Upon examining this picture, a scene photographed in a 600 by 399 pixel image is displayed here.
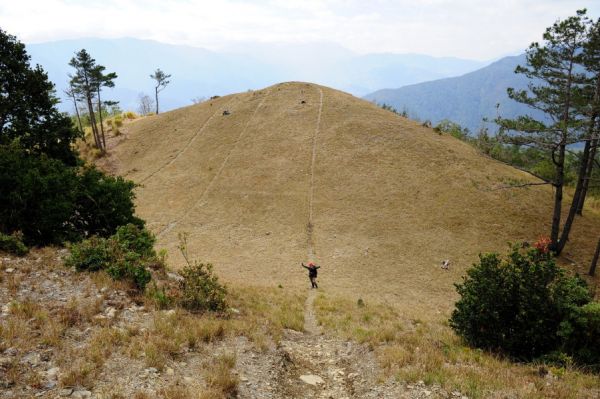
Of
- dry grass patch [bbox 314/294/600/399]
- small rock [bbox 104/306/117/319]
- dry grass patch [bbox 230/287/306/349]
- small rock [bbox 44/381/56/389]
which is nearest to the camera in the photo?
small rock [bbox 44/381/56/389]

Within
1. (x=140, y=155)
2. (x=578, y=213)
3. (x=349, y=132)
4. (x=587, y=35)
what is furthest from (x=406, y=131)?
(x=140, y=155)

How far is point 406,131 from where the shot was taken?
166 ft

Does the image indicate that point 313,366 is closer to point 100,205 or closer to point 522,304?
point 522,304

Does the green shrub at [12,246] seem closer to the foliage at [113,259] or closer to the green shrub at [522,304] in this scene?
the foliage at [113,259]

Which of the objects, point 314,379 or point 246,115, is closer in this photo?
point 314,379

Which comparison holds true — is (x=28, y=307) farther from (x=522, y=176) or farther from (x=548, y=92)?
(x=522, y=176)

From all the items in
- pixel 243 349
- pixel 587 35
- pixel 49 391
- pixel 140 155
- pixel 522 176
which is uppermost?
pixel 587 35

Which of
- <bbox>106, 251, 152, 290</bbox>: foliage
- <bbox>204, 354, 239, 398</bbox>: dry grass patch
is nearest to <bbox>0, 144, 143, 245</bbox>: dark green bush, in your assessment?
<bbox>106, 251, 152, 290</bbox>: foliage

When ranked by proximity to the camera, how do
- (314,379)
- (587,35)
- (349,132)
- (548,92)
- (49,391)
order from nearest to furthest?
(49,391), (314,379), (587,35), (548,92), (349,132)

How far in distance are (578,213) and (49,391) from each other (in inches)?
1695

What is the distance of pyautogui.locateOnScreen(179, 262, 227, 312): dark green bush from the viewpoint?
13234 millimetres

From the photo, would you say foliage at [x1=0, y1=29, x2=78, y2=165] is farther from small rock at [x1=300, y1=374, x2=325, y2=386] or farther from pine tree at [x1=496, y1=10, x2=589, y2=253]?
pine tree at [x1=496, y1=10, x2=589, y2=253]

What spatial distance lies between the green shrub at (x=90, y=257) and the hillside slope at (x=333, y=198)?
9362 millimetres

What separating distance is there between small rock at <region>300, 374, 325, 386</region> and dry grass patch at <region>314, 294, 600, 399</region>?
1.76 meters
